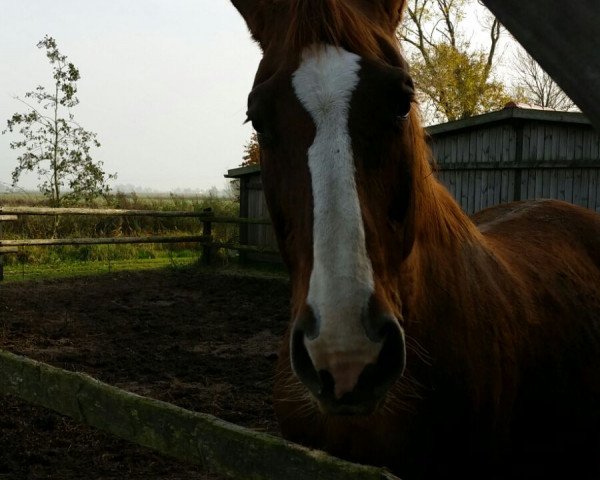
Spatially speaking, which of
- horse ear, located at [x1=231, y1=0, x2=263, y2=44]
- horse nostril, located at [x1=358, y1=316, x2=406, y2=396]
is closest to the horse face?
horse nostril, located at [x1=358, y1=316, x2=406, y2=396]

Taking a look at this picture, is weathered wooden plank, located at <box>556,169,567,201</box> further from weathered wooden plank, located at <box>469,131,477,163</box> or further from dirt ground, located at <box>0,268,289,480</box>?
Result: dirt ground, located at <box>0,268,289,480</box>

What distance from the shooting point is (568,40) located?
0.55 meters

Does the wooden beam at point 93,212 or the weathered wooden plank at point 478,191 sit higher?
the weathered wooden plank at point 478,191

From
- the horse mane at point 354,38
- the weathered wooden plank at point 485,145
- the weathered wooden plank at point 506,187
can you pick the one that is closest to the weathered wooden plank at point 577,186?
the weathered wooden plank at point 506,187

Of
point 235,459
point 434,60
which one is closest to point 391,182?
point 235,459

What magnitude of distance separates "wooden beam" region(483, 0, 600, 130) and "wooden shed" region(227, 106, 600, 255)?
9.34 meters

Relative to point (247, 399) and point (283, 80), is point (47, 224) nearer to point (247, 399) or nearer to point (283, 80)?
point (247, 399)

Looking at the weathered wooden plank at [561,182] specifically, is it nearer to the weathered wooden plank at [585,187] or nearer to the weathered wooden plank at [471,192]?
the weathered wooden plank at [585,187]

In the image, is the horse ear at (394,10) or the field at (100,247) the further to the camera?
the field at (100,247)

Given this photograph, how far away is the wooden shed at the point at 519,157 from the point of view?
32.7ft

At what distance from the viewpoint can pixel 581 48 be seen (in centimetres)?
54

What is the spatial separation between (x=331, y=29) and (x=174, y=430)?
134cm

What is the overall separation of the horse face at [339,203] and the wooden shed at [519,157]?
814 cm

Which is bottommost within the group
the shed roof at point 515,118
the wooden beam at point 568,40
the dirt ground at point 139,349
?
the dirt ground at point 139,349
